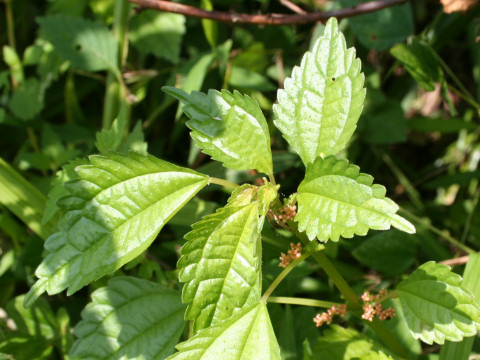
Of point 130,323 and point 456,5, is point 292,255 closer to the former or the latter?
point 130,323

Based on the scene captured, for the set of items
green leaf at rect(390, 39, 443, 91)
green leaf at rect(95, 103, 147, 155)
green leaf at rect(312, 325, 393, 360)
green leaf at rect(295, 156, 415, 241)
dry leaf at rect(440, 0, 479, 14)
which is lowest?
green leaf at rect(312, 325, 393, 360)

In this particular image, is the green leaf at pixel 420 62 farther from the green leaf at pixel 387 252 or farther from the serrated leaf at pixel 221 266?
the serrated leaf at pixel 221 266

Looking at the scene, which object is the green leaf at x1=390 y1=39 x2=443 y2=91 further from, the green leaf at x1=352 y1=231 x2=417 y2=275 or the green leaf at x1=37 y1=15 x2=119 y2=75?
the green leaf at x1=37 y1=15 x2=119 y2=75

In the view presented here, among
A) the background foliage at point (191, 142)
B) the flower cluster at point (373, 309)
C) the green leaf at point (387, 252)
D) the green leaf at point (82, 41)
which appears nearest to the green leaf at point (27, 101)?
the background foliage at point (191, 142)

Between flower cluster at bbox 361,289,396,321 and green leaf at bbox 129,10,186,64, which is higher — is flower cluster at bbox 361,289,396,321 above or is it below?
below

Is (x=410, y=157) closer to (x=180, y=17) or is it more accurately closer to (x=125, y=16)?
(x=180, y=17)

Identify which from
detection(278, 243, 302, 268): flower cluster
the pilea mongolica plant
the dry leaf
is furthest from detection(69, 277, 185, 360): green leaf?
the dry leaf

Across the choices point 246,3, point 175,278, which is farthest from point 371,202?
point 246,3

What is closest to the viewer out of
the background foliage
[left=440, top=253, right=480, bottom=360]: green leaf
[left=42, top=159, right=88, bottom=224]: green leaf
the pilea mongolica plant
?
the pilea mongolica plant
